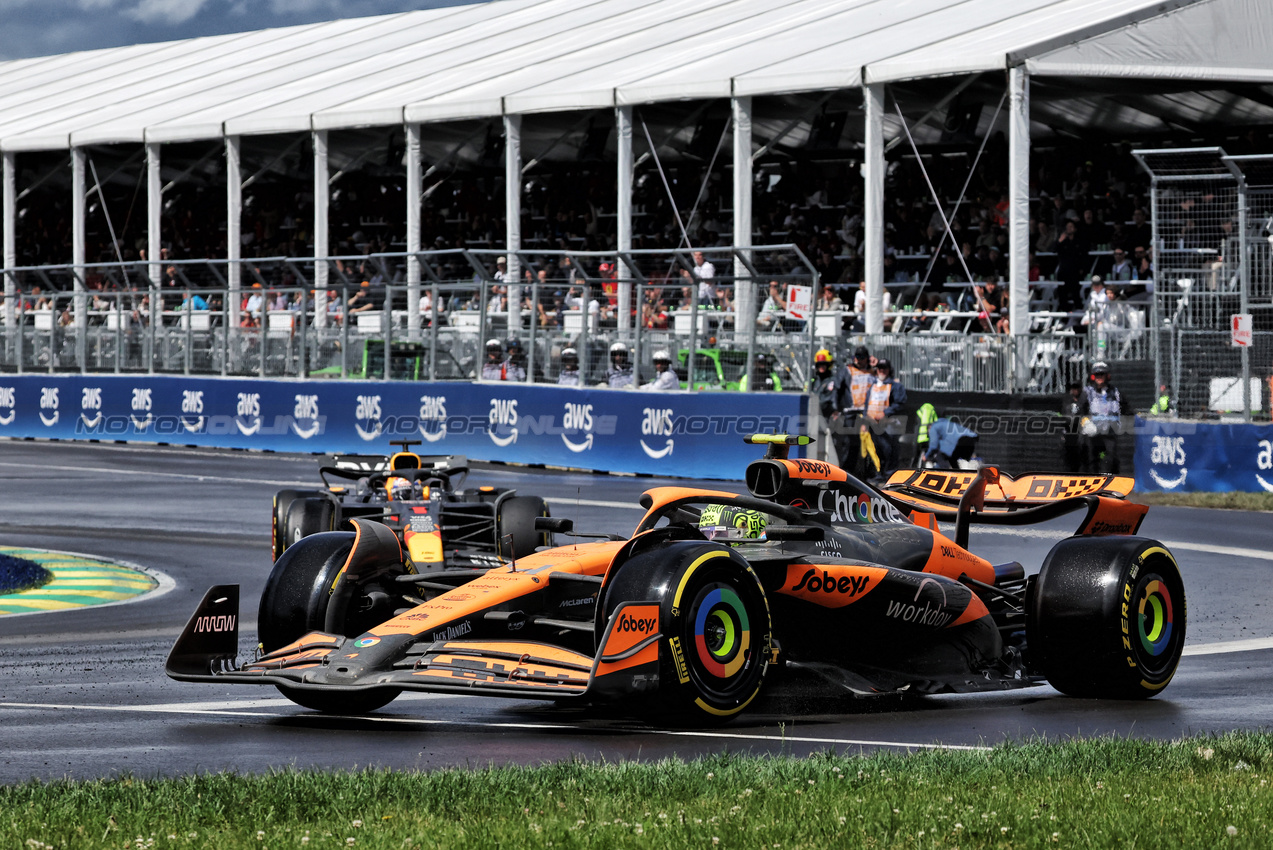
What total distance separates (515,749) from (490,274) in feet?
71.0

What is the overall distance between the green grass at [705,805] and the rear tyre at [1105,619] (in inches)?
66.3

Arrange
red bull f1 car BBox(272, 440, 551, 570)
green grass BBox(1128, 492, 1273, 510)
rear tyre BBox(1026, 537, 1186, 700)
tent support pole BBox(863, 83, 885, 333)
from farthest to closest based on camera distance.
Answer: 1. tent support pole BBox(863, 83, 885, 333)
2. green grass BBox(1128, 492, 1273, 510)
3. red bull f1 car BBox(272, 440, 551, 570)
4. rear tyre BBox(1026, 537, 1186, 700)

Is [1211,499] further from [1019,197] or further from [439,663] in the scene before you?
[439,663]

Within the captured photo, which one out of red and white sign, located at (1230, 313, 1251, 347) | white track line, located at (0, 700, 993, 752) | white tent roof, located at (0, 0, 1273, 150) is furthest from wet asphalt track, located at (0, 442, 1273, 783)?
white tent roof, located at (0, 0, 1273, 150)

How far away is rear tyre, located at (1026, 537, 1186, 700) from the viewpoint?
8.77 meters

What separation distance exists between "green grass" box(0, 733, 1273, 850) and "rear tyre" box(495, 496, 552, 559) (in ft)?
19.6

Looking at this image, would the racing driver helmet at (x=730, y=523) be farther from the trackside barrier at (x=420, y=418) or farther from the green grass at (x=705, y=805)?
the trackside barrier at (x=420, y=418)

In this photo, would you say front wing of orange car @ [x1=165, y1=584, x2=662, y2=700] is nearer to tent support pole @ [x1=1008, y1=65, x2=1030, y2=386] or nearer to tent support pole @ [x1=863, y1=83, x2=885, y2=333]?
tent support pole @ [x1=1008, y1=65, x2=1030, y2=386]

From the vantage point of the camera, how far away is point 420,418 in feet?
91.9

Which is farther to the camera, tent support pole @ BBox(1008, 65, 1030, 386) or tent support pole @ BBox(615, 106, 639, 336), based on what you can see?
tent support pole @ BBox(615, 106, 639, 336)

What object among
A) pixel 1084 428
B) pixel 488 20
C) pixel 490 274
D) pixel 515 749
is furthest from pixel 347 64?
pixel 515 749

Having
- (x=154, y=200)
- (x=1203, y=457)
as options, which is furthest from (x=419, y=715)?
(x=154, y=200)

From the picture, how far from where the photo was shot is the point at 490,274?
1133 inches

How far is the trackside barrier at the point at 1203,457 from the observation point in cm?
2091
